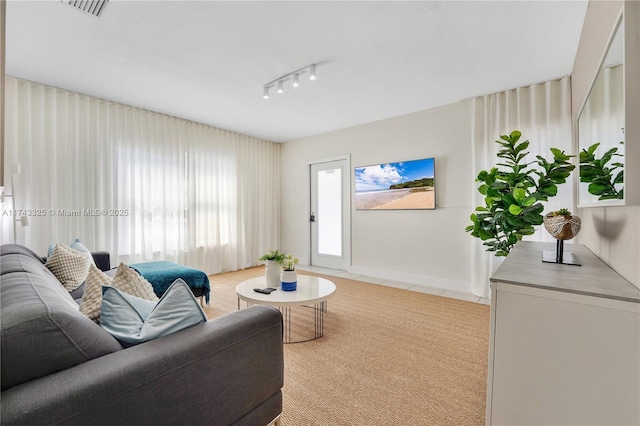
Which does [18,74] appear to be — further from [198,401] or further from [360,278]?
[360,278]

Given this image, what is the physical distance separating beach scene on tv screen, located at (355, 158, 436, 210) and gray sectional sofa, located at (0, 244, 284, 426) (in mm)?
3371

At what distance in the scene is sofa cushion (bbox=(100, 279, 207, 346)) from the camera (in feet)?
3.26

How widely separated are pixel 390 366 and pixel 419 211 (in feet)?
8.40

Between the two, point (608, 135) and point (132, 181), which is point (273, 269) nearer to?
point (608, 135)

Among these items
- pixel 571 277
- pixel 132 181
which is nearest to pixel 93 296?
pixel 571 277

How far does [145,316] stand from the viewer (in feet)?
3.65

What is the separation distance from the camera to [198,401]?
3.10ft

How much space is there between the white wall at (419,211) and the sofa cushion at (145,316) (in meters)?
3.52

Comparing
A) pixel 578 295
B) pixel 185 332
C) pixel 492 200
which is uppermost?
pixel 492 200

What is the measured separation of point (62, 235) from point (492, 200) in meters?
4.52

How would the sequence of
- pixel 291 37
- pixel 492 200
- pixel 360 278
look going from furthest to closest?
pixel 360 278 → pixel 291 37 → pixel 492 200

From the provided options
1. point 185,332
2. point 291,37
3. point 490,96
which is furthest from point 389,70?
point 185,332

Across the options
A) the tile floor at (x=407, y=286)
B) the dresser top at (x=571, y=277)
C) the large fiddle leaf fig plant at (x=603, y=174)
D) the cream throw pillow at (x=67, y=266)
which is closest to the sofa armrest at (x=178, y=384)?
the dresser top at (x=571, y=277)

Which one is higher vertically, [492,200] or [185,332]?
[492,200]
